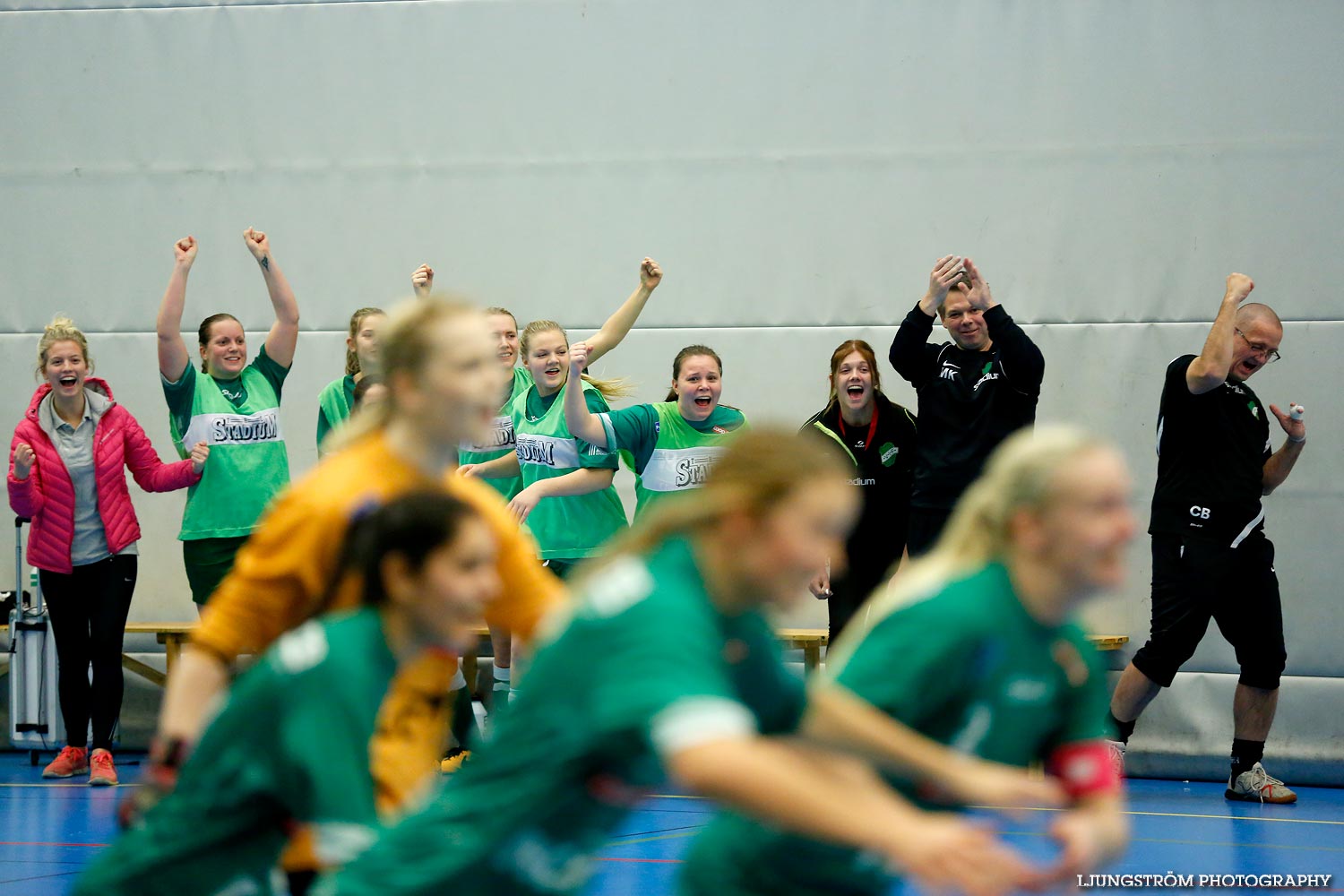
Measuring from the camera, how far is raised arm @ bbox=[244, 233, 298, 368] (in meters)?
6.66

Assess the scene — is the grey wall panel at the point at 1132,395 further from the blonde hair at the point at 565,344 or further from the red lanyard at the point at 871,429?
the blonde hair at the point at 565,344

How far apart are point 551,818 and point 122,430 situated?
6245mm

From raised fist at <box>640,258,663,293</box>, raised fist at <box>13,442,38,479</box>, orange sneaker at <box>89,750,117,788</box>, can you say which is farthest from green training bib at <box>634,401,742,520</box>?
raised fist at <box>13,442,38,479</box>

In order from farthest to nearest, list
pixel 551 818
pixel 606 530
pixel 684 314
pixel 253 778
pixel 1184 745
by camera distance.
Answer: pixel 684 314
pixel 1184 745
pixel 606 530
pixel 253 778
pixel 551 818

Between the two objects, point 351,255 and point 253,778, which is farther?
point 351,255

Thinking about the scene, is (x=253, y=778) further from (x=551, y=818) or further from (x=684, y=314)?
(x=684, y=314)

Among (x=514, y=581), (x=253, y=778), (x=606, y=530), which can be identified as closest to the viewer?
(x=253, y=778)

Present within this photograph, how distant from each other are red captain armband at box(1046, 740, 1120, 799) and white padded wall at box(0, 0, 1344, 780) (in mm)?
5342

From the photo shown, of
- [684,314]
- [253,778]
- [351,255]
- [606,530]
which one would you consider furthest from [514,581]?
[351,255]

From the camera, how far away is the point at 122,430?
7641 millimetres

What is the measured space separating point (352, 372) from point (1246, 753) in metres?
4.32

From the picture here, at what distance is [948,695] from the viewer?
7.82 ft

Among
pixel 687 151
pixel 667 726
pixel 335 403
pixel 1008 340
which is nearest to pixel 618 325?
pixel 335 403

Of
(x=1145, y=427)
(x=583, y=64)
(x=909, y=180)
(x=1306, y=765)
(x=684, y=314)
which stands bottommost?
(x=1306, y=765)
